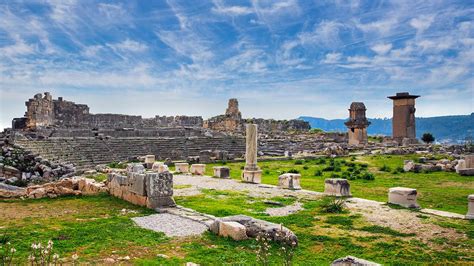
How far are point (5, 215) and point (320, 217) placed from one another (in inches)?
307

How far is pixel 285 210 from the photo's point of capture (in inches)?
408

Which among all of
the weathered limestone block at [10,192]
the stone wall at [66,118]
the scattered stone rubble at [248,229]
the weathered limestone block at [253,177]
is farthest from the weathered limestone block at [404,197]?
the stone wall at [66,118]

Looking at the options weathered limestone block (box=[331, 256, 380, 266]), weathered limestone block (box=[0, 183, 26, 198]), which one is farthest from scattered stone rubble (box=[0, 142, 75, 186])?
weathered limestone block (box=[331, 256, 380, 266])

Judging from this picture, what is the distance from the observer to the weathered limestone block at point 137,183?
1077 centimetres

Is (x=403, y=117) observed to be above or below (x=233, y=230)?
above

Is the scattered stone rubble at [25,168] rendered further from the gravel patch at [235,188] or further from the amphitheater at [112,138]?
the gravel patch at [235,188]

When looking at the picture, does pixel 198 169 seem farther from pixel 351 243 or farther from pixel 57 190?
pixel 351 243

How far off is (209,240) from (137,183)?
14.5 ft

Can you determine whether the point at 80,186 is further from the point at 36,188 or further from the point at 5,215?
the point at 5,215

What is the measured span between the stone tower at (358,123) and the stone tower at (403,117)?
282cm

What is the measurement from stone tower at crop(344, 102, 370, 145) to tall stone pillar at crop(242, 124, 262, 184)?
23344 mm

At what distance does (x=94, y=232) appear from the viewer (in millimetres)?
7879

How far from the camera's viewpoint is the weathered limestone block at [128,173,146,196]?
1077cm

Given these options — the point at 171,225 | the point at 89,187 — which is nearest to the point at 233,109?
the point at 89,187
